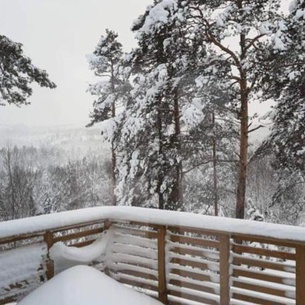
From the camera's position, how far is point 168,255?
322 centimetres

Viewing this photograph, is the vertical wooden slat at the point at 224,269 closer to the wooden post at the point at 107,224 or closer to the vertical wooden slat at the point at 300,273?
the vertical wooden slat at the point at 300,273

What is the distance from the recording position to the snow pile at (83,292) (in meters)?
2.71

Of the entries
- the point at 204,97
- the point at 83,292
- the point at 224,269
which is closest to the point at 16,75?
the point at 204,97

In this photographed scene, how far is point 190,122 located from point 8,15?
4.07 m

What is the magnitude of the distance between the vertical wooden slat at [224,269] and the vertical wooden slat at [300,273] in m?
0.50

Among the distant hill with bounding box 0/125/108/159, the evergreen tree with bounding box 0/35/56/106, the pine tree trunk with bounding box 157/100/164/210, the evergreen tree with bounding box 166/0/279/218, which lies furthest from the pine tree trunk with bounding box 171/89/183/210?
the evergreen tree with bounding box 0/35/56/106

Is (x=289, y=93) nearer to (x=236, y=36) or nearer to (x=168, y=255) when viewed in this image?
(x=236, y=36)

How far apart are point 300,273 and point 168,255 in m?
1.10

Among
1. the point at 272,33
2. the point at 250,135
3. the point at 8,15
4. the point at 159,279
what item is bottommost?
the point at 159,279

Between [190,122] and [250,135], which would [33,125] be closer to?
[190,122]

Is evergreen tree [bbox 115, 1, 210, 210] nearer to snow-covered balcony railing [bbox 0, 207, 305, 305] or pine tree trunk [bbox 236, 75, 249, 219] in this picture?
pine tree trunk [bbox 236, 75, 249, 219]

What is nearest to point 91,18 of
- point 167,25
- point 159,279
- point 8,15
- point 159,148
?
point 8,15

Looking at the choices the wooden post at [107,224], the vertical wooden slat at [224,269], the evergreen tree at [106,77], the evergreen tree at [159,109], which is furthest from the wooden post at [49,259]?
the evergreen tree at [106,77]

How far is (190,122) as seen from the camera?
750cm
